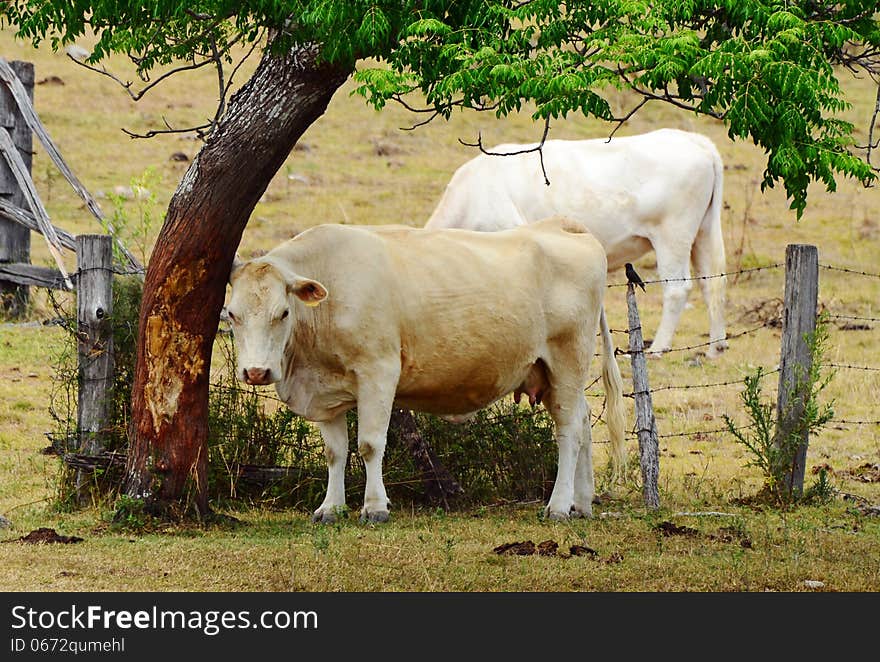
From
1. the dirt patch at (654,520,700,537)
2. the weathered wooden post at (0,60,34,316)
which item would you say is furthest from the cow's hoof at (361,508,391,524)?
the weathered wooden post at (0,60,34,316)

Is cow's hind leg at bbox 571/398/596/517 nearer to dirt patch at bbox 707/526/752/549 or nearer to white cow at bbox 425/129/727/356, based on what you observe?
dirt patch at bbox 707/526/752/549

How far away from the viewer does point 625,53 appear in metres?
5.81

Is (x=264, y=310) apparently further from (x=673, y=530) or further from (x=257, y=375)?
(x=673, y=530)

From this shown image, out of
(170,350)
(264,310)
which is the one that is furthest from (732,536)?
(170,350)

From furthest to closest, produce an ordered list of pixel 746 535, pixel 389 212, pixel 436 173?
pixel 436 173, pixel 389 212, pixel 746 535

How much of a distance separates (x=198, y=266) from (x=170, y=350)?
0.56 m

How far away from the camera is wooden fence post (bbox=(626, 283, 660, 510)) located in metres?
9.52

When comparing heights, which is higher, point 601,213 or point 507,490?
point 601,213

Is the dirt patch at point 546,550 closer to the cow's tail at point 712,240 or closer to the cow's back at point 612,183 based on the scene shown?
the cow's back at point 612,183

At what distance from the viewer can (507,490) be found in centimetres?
981

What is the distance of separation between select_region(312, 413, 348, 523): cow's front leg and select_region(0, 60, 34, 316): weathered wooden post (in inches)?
291

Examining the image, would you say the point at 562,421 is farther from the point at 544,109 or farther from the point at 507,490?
the point at 544,109
